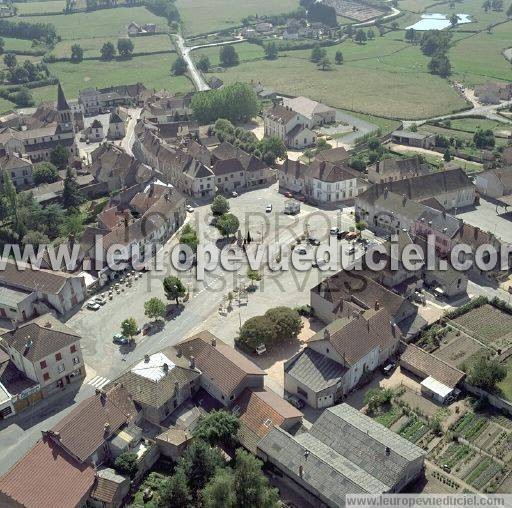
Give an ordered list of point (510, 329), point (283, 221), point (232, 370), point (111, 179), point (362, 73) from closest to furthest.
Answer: point (232, 370) → point (510, 329) → point (283, 221) → point (111, 179) → point (362, 73)

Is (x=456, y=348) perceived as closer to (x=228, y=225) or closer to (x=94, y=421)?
(x=228, y=225)

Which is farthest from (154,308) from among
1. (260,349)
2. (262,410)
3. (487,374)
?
(487,374)

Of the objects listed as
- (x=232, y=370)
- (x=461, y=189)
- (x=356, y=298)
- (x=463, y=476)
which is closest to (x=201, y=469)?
(x=232, y=370)

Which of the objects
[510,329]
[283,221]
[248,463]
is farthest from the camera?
[283,221]

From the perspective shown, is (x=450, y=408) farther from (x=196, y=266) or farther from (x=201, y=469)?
(x=196, y=266)

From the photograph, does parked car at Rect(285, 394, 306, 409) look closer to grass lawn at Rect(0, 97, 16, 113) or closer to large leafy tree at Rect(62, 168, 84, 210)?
large leafy tree at Rect(62, 168, 84, 210)

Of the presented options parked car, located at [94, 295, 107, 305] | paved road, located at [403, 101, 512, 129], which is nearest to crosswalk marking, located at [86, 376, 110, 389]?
A: parked car, located at [94, 295, 107, 305]

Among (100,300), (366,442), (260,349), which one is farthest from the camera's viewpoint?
(100,300)
